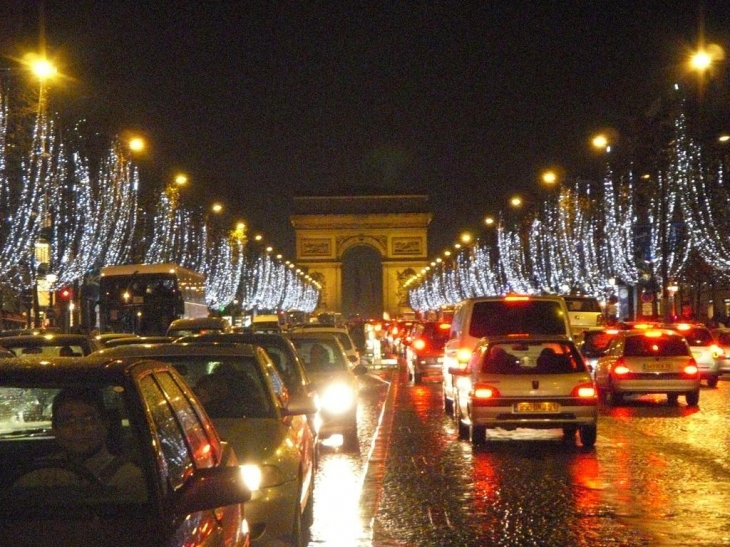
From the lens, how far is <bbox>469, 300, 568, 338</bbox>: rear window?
20844mm

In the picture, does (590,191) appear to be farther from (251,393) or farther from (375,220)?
(375,220)

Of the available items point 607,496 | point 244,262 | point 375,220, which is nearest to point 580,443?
point 607,496

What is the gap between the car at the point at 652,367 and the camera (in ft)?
82.6

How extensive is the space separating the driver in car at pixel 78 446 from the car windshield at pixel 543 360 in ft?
39.9

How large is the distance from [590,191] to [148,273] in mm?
21382

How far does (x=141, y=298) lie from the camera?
41.5 m

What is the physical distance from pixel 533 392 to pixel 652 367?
29.1ft

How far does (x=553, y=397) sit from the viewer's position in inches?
669

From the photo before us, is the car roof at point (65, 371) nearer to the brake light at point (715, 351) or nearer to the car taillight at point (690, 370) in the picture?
the car taillight at point (690, 370)

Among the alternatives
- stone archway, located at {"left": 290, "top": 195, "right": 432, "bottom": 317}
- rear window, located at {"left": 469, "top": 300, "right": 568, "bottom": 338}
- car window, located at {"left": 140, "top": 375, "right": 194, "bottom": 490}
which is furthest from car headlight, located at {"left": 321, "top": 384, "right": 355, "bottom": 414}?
stone archway, located at {"left": 290, "top": 195, "right": 432, "bottom": 317}

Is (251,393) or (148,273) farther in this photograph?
(148,273)

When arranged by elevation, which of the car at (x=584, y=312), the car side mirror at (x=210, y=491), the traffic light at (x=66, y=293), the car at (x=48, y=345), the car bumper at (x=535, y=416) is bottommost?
the car bumper at (x=535, y=416)

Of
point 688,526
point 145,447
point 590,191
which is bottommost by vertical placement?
point 688,526

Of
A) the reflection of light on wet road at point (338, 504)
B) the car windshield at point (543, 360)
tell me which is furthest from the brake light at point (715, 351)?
the reflection of light on wet road at point (338, 504)
